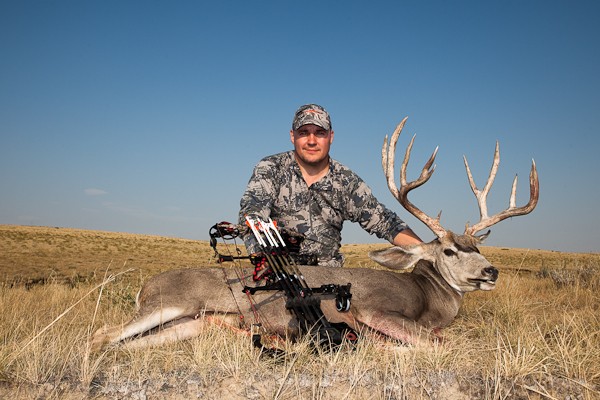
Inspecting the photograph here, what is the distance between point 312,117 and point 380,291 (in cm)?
229

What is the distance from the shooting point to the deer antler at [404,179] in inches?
201

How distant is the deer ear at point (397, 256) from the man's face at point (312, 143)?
1.51 m

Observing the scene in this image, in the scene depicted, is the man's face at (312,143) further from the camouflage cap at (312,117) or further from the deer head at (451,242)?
the deer head at (451,242)

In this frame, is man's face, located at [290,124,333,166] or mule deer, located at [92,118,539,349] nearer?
mule deer, located at [92,118,539,349]

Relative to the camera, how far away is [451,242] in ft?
16.1

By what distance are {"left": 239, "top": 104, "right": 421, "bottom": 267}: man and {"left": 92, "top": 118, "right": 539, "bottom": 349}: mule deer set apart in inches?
26.5

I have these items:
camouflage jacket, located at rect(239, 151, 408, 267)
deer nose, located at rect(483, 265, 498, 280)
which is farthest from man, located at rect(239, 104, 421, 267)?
deer nose, located at rect(483, 265, 498, 280)

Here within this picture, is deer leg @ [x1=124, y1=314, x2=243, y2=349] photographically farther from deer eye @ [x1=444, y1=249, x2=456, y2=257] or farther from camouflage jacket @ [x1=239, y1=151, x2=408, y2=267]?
deer eye @ [x1=444, y1=249, x2=456, y2=257]

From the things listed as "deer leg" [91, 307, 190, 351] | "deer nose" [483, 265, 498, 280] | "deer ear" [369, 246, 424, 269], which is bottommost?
"deer leg" [91, 307, 190, 351]

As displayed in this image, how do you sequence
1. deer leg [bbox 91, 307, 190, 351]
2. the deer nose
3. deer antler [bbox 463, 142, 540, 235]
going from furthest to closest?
deer antler [bbox 463, 142, 540, 235]
the deer nose
deer leg [bbox 91, 307, 190, 351]

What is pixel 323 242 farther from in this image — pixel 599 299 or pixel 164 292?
pixel 599 299

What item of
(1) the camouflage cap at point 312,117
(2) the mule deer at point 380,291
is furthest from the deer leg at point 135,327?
(1) the camouflage cap at point 312,117

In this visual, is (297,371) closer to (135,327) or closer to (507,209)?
(135,327)

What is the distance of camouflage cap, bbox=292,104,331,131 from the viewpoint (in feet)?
18.9
